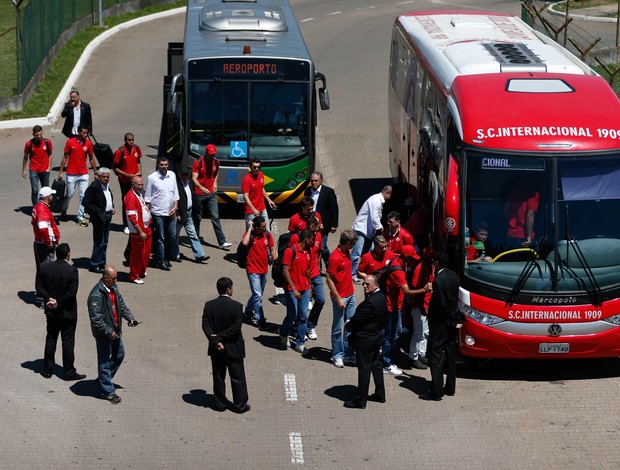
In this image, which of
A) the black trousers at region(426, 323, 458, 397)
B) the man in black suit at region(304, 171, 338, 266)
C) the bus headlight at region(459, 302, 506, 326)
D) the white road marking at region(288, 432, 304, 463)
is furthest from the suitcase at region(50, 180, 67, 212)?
the white road marking at region(288, 432, 304, 463)

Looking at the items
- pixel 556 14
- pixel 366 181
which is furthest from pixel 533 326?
pixel 556 14

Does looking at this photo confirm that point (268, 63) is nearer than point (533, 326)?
No

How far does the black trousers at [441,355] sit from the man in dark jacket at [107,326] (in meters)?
3.45

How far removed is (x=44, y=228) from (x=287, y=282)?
3.53 metres

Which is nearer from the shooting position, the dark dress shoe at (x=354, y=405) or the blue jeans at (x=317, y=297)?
the dark dress shoe at (x=354, y=405)

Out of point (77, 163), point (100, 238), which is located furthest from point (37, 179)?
point (100, 238)

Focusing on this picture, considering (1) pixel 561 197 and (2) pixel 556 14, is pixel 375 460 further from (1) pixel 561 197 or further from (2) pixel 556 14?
(2) pixel 556 14

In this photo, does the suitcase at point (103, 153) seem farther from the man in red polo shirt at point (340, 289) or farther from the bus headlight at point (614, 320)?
the bus headlight at point (614, 320)

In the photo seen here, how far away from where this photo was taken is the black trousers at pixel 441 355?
47.9 feet

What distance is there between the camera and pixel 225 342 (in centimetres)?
1388

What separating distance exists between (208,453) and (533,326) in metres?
4.20

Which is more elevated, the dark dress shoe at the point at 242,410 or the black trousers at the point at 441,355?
the black trousers at the point at 441,355

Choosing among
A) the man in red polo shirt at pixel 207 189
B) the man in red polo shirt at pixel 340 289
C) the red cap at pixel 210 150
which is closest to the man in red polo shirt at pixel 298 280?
the man in red polo shirt at pixel 340 289

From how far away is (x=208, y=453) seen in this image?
13102 mm
